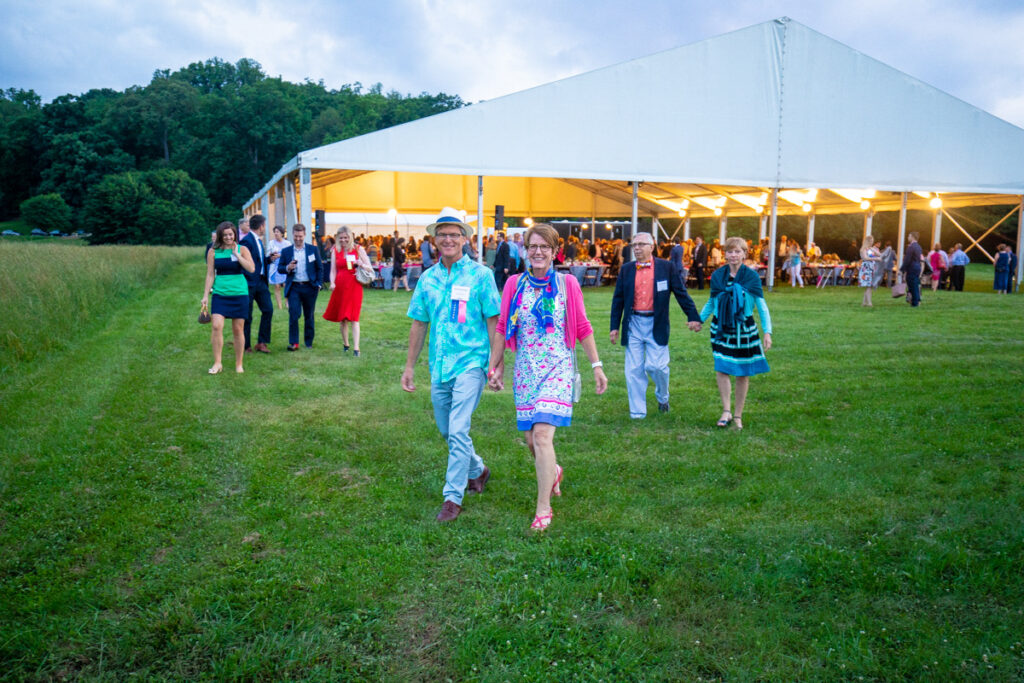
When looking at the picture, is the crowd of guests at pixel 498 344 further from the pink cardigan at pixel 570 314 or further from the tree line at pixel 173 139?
the tree line at pixel 173 139

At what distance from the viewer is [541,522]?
4.07m

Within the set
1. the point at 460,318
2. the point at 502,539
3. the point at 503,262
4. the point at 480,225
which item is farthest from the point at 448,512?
the point at 480,225

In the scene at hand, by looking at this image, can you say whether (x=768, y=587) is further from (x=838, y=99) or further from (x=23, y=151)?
(x=23, y=151)

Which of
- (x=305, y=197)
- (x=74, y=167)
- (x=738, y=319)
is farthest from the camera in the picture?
(x=74, y=167)

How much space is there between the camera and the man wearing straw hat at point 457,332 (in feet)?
13.7

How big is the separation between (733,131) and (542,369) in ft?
61.2

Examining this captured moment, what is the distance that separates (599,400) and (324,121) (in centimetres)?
7567

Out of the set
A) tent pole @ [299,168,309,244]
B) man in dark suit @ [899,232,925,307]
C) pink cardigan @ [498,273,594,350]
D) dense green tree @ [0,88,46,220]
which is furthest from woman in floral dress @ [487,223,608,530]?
dense green tree @ [0,88,46,220]

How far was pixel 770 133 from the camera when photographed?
2072 centimetres

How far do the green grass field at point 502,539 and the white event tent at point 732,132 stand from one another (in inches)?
496

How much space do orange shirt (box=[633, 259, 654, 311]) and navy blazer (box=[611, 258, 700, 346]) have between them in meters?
0.03

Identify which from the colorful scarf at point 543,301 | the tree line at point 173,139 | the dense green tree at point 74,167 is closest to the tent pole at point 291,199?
the colorful scarf at point 543,301

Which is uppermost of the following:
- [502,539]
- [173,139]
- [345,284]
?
[173,139]

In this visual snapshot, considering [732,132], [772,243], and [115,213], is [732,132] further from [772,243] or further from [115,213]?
[115,213]
